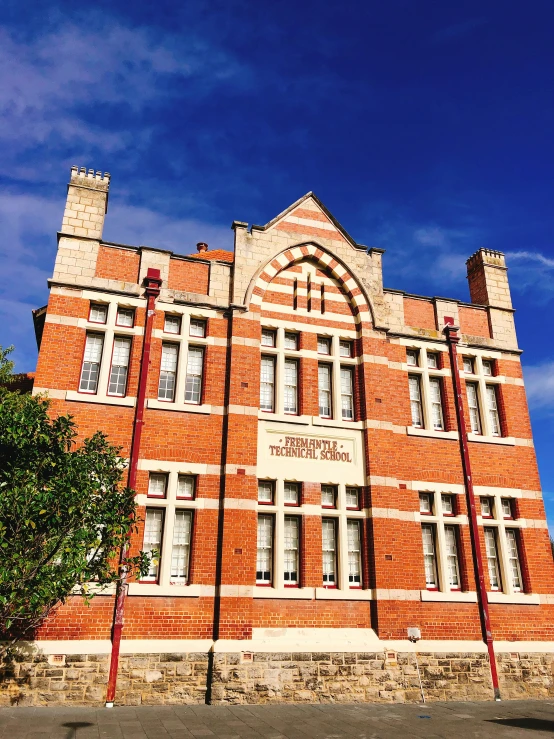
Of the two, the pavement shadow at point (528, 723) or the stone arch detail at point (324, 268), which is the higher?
the stone arch detail at point (324, 268)

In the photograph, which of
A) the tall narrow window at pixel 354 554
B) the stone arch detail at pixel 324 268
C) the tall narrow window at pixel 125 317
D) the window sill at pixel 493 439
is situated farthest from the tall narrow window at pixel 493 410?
the tall narrow window at pixel 125 317

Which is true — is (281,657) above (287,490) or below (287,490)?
below

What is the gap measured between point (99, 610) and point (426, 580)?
8.92 metres

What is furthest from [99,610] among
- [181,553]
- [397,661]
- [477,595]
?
[477,595]

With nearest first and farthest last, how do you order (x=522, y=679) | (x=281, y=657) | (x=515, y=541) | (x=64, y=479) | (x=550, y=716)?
(x=64, y=479), (x=550, y=716), (x=281, y=657), (x=522, y=679), (x=515, y=541)

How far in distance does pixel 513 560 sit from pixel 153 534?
10.8m

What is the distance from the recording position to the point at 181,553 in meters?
14.1

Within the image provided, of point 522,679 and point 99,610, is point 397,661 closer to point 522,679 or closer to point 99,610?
point 522,679

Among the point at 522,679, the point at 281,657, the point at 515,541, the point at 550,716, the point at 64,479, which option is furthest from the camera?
the point at 515,541

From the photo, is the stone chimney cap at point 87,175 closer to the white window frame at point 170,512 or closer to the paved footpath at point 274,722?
the white window frame at point 170,512

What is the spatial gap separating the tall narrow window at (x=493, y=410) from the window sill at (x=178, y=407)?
9.54 m

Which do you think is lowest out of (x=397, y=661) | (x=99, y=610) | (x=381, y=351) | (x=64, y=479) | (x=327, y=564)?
(x=397, y=661)

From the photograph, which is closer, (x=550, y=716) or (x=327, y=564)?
(x=550, y=716)

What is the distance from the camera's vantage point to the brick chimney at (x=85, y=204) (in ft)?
53.3
